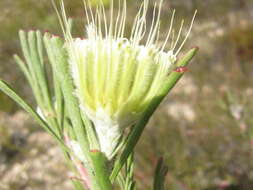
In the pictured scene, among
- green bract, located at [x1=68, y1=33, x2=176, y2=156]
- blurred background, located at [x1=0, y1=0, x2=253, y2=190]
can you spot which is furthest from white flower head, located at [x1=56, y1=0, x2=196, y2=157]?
blurred background, located at [x1=0, y1=0, x2=253, y2=190]

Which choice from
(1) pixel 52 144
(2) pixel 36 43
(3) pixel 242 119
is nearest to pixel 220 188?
(3) pixel 242 119

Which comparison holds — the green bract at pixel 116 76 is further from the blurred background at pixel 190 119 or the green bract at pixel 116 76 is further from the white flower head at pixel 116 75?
the blurred background at pixel 190 119

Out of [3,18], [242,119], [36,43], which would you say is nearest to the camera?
[36,43]

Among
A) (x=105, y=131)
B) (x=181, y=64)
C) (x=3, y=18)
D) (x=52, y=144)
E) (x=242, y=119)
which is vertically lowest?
(x=52, y=144)

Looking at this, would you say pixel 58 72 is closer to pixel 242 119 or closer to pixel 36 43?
pixel 36 43

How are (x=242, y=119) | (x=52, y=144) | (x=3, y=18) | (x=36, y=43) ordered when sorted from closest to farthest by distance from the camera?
1. (x=36, y=43)
2. (x=242, y=119)
3. (x=52, y=144)
4. (x=3, y=18)

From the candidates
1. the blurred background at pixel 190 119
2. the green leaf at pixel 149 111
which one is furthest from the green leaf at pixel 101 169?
the blurred background at pixel 190 119

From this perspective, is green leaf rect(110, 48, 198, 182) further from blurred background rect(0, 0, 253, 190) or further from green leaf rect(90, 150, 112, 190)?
blurred background rect(0, 0, 253, 190)

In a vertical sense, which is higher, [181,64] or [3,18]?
[181,64]

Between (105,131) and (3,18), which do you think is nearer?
(105,131)
